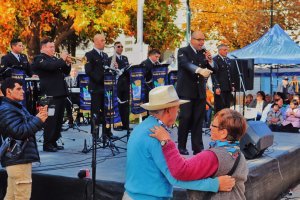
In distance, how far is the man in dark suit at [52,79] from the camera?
771 centimetres

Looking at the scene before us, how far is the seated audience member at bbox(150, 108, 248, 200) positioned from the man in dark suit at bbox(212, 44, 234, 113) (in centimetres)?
702

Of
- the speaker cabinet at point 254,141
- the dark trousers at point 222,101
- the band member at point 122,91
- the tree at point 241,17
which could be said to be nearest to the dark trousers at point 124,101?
the band member at point 122,91

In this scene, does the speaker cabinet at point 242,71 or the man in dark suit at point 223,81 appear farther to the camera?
the speaker cabinet at point 242,71

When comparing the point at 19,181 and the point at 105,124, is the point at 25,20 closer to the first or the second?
the point at 105,124

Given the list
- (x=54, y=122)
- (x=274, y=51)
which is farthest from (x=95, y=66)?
(x=274, y=51)

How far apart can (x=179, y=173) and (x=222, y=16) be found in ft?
94.0

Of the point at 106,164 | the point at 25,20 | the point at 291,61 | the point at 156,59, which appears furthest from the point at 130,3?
the point at 106,164

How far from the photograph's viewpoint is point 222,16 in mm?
31234

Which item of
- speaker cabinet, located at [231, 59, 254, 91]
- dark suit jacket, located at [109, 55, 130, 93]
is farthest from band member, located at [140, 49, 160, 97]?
speaker cabinet, located at [231, 59, 254, 91]

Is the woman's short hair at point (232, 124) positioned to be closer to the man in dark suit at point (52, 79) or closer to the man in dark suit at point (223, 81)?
the man in dark suit at point (52, 79)

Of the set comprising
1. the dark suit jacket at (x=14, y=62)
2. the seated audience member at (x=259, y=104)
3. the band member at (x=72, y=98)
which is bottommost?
the seated audience member at (x=259, y=104)

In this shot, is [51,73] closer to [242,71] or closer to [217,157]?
[242,71]

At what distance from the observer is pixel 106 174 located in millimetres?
6211

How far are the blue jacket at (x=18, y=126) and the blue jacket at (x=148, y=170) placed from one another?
1.70 m
